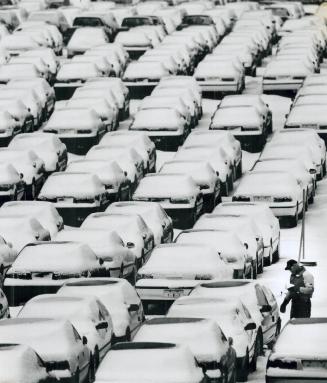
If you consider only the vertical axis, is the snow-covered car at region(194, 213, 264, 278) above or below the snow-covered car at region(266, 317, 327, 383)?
below

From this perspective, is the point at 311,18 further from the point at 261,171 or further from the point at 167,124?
the point at 261,171

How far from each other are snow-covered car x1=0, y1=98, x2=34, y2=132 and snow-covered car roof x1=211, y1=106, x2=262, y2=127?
4856 millimetres

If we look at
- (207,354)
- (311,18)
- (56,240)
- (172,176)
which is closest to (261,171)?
(172,176)

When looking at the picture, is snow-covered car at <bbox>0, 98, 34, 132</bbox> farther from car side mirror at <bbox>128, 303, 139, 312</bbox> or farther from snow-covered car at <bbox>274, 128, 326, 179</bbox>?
car side mirror at <bbox>128, 303, 139, 312</bbox>

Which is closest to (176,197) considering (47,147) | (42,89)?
(47,147)

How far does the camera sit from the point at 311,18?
71750 mm

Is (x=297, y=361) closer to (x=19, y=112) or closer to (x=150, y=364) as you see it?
(x=150, y=364)

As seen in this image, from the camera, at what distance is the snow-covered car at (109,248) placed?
105 ft

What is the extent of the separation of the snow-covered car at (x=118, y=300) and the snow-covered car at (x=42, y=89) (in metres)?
22.8

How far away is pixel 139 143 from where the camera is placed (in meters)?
43.4

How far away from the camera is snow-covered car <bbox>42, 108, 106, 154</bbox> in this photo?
46156 millimetres

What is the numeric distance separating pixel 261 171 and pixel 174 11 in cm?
3474

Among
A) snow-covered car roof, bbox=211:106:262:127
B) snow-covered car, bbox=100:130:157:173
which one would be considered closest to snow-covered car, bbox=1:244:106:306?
snow-covered car, bbox=100:130:157:173

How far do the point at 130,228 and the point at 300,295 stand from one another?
589 centimetres
